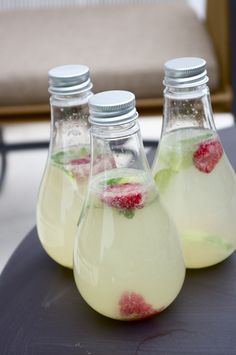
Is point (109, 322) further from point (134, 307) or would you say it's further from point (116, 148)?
point (116, 148)

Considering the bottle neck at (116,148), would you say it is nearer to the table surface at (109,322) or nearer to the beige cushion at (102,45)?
the table surface at (109,322)

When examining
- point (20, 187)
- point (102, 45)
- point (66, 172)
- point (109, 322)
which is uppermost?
point (66, 172)

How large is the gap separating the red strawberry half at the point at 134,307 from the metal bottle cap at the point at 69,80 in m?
0.20

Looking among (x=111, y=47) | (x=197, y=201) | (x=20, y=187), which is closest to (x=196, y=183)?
(x=197, y=201)

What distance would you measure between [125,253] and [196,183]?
4.6 inches

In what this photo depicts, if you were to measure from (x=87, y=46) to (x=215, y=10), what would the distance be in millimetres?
375

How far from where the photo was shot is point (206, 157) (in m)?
0.60

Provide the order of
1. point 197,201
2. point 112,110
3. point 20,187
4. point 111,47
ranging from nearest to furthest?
point 112,110, point 197,201, point 111,47, point 20,187

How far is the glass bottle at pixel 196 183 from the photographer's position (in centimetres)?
59

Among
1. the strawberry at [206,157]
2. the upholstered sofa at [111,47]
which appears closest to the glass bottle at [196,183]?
Answer: the strawberry at [206,157]

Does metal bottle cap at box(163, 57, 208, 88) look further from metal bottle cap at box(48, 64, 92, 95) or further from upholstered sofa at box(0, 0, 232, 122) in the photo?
upholstered sofa at box(0, 0, 232, 122)

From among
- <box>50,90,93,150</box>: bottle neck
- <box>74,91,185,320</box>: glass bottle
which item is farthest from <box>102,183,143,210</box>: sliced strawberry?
<box>50,90,93,150</box>: bottle neck

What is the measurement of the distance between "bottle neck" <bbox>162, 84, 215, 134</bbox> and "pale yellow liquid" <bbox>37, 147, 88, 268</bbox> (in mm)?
105

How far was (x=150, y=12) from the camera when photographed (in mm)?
1929
